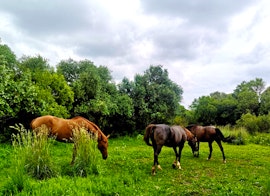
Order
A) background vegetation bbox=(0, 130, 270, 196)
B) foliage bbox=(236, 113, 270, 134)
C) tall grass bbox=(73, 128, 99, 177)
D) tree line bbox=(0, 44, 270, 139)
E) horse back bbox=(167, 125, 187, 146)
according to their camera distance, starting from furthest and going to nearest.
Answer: foliage bbox=(236, 113, 270, 134) → tree line bbox=(0, 44, 270, 139) → horse back bbox=(167, 125, 187, 146) → tall grass bbox=(73, 128, 99, 177) → background vegetation bbox=(0, 130, 270, 196)

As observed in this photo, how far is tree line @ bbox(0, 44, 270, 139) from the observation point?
41.1 feet

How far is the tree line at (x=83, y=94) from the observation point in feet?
41.1

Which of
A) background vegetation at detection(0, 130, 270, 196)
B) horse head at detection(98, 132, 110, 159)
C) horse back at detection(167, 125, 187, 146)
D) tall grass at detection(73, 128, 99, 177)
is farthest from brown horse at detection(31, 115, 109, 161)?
horse back at detection(167, 125, 187, 146)

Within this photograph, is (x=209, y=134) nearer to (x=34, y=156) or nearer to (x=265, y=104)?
(x=34, y=156)

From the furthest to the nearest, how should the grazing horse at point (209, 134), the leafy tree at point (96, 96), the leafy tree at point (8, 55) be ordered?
the leafy tree at point (96, 96) < the leafy tree at point (8, 55) < the grazing horse at point (209, 134)

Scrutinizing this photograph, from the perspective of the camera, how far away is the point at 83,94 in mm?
18797

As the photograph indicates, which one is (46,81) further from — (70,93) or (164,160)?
(164,160)

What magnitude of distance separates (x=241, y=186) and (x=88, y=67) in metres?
16.1

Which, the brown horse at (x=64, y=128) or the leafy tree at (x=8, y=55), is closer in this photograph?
the brown horse at (x=64, y=128)

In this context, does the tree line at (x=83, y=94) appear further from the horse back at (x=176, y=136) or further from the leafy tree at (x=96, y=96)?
the horse back at (x=176, y=136)

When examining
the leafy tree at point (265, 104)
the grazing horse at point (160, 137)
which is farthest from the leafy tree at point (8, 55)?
the leafy tree at point (265, 104)

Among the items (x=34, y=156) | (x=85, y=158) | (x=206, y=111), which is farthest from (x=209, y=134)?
(x=206, y=111)

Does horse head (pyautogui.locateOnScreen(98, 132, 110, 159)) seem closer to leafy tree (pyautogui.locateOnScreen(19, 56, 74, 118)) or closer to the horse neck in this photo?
the horse neck

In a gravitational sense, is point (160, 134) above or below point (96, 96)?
below
